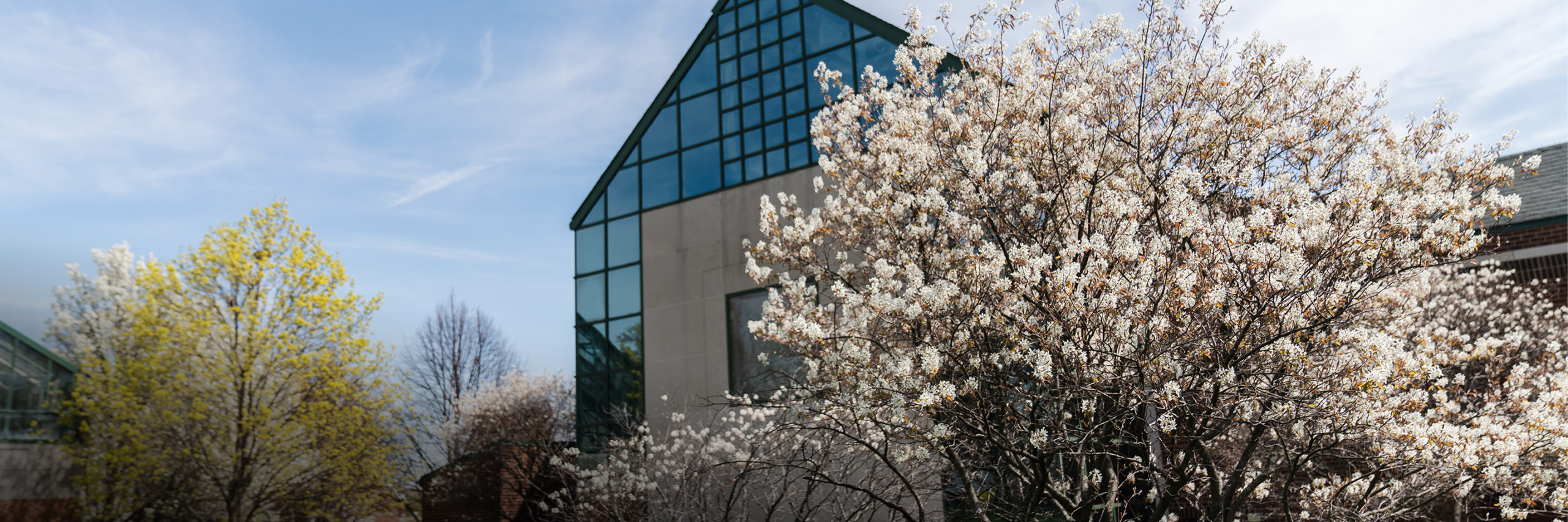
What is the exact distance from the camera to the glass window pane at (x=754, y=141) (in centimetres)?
1577

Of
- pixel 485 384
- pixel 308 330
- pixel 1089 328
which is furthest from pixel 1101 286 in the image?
pixel 485 384

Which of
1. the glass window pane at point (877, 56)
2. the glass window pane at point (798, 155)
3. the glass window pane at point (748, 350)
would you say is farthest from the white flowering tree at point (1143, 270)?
the glass window pane at point (798, 155)

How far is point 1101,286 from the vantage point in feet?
19.5

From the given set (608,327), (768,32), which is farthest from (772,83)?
(608,327)

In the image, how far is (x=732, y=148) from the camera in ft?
52.9

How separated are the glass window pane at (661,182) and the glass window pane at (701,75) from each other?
59.1 inches

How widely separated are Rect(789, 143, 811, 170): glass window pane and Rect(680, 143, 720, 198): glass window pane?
1.70 meters

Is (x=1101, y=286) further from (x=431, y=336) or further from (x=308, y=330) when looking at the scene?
(x=431, y=336)

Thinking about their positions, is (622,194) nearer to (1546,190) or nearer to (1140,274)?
(1140,274)

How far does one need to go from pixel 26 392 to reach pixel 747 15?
50.8 feet

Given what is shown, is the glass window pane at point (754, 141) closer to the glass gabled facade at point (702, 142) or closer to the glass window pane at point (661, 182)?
the glass gabled facade at point (702, 142)

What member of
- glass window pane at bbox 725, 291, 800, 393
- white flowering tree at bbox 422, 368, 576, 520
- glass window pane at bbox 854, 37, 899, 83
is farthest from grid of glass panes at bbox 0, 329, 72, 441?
glass window pane at bbox 854, 37, 899, 83

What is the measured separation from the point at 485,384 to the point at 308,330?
51.6ft

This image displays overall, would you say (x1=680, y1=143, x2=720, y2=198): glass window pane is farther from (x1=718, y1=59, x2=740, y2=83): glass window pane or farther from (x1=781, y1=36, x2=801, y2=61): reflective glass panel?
(x1=781, y1=36, x2=801, y2=61): reflective glass panel
